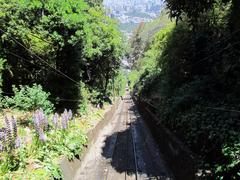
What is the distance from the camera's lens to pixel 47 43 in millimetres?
16766

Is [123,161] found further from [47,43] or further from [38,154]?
[47,43]

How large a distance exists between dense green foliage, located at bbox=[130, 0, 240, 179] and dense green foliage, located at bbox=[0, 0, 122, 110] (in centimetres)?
529

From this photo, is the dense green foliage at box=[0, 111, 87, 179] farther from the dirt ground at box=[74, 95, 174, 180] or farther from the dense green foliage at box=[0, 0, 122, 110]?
the dense green foliage at box=[0, 0, 122, 110]

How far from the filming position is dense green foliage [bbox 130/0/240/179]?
6.68 metres

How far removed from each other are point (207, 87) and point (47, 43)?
982cm

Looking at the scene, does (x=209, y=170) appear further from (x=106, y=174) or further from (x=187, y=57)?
(x=187, y=57)

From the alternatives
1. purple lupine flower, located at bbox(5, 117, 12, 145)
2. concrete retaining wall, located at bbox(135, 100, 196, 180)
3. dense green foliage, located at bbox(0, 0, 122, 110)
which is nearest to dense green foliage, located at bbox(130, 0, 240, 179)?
concrete retaining wall, located at bbox(135, 100, 196, 180)

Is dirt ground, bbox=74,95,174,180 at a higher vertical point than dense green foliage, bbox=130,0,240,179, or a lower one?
lower

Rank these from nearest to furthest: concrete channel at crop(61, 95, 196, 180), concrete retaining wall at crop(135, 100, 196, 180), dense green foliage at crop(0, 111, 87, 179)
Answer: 1. dense green foliage at crop(0, 111, 87, 179)
2. concrete retaining wall at crop(135, 100, 196, 180)
3. concrete channel at crop(61, 95, 196, 180)

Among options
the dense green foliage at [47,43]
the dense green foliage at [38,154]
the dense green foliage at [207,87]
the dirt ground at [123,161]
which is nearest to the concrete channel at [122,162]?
the dirt ground at [123,161]

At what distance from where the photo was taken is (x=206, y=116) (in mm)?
8234

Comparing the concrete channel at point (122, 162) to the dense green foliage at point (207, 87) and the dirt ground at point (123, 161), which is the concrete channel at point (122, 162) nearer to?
the dirt ground at point (123, 161)

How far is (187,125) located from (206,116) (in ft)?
3.70

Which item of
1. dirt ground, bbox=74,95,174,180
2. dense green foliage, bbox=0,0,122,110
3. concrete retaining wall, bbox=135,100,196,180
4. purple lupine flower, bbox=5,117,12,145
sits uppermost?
dense green foliage, bbox=0,0,122,110
